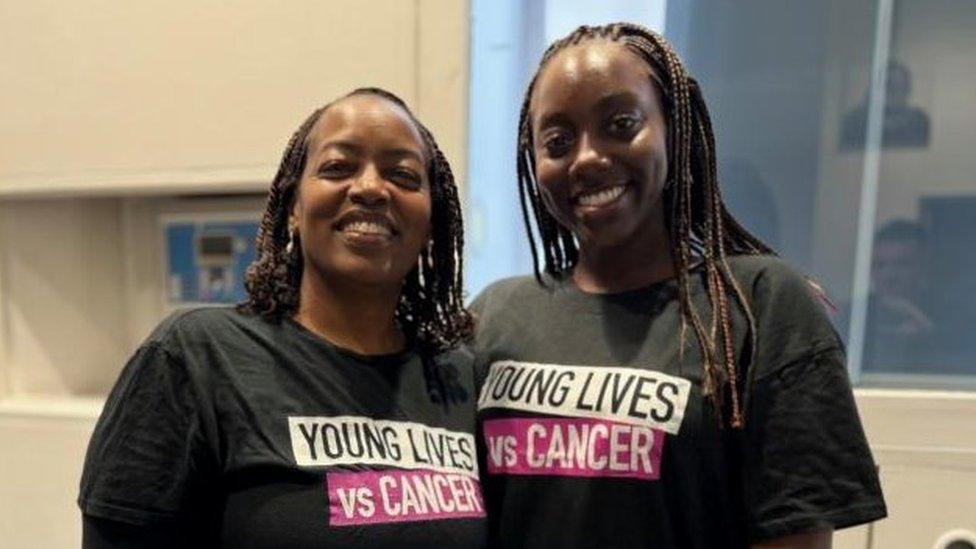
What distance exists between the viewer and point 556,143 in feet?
2.68

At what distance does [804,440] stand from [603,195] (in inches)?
12.3

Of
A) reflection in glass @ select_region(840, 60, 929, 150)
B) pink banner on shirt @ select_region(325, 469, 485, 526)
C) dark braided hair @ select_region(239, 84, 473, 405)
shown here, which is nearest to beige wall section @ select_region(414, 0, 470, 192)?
→ dark braided hair @ select_region(239, 84, 473, 405)

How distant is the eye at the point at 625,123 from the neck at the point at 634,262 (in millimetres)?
121

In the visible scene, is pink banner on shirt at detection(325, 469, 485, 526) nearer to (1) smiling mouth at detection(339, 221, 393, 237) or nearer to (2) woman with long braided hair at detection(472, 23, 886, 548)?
(2) woman with long braided hair at detection(472, 23, 886, 548)

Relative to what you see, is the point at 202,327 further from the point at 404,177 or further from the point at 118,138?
the point at 118,138

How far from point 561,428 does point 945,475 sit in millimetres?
792

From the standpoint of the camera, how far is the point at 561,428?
0.80m

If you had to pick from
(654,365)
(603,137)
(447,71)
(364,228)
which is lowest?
(654,365)

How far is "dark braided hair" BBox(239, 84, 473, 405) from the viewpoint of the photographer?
2.86ft

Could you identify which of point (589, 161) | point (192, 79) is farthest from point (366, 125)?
point (192, 79)

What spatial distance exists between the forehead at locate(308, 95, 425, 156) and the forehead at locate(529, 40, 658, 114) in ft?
0.54

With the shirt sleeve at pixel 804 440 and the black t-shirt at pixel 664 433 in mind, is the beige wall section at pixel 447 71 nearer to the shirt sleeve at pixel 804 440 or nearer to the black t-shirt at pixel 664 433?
the black t-shirt at pixel 664 433

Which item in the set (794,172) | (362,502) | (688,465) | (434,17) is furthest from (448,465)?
(794,172)

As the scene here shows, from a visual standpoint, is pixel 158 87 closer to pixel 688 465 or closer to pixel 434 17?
pixel 434 17
